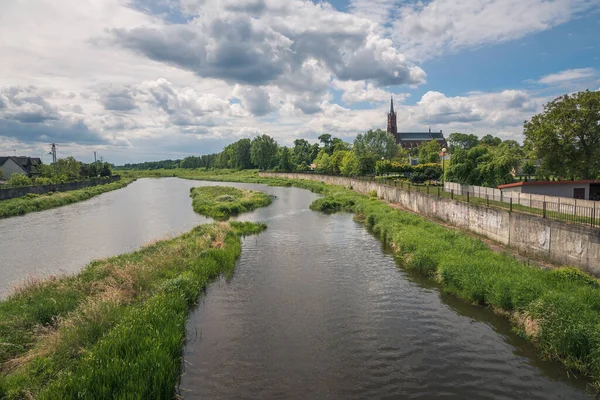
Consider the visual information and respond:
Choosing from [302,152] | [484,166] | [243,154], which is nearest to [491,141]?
[302,152]

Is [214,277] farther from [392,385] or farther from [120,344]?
[392,385]

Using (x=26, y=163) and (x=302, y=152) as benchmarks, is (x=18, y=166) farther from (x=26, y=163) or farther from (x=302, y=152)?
(x=302, y=152)

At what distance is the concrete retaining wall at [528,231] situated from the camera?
52.9ft

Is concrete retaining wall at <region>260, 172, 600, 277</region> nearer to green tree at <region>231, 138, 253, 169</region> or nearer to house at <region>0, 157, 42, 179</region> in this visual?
house at <region>0, 157, 42, 179</region>

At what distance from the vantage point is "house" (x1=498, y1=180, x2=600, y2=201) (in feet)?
102

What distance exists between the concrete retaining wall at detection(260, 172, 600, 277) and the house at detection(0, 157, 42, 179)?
325 ft

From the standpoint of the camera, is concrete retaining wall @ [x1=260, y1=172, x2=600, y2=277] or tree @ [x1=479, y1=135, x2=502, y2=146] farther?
tree @ [x1=479, y1=135, x2=502, y2=146]

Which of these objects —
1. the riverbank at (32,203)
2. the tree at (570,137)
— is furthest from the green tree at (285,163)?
the tree at (570,137)

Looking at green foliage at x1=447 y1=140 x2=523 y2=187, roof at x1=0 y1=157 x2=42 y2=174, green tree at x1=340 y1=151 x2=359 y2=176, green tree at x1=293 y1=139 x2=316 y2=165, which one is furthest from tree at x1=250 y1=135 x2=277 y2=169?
green foliage at x1=447 y1=140 x2=523 y2=187

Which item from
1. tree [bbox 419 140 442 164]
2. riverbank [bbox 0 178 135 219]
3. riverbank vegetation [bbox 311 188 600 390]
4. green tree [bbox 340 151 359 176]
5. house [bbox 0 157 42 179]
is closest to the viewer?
riverbank vegetation [bbox 311 188 600 390]

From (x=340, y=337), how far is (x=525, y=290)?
7111mm

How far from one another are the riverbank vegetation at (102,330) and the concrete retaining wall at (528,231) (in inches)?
661

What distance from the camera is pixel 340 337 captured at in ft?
43.3

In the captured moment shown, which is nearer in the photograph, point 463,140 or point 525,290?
point 525,290
